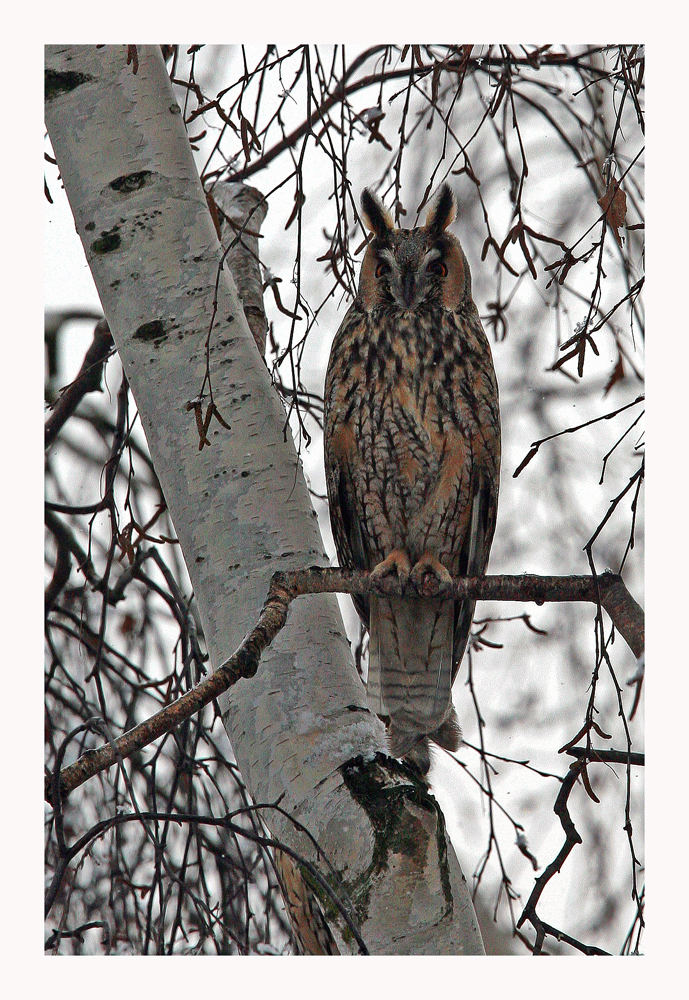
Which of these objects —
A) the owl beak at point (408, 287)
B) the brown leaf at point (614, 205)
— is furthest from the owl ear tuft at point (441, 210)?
the brown leaf at point (614, 205)

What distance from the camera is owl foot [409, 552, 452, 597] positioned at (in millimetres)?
1757

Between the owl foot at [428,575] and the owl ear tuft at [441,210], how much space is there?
24.7 inches

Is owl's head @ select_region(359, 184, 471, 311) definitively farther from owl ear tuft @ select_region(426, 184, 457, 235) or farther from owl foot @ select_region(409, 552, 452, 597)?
owl foot @ select_region(409, 552, 452, 597)

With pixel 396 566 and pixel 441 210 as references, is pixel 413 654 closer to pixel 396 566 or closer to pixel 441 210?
pixel 396 566

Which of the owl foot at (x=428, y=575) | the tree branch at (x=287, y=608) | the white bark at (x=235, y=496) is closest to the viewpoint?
the tree branch at (x=287, y=608)

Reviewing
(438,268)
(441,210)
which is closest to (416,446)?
(438,268)

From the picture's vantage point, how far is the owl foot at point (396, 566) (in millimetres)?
1786

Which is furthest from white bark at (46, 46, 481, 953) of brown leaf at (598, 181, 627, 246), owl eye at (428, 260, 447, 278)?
brown leaf at (598, 181, 627, 246)

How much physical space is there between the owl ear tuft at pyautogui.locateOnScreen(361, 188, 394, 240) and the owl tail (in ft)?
2.29

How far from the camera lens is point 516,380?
215 centimetres

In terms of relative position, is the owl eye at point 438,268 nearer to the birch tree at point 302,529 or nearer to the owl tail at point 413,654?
the birch tree at point 302,529
